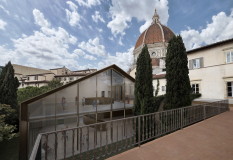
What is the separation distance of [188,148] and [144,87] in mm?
4905

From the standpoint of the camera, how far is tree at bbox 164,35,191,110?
7082 mm

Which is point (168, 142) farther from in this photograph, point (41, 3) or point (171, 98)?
point (41, 3)

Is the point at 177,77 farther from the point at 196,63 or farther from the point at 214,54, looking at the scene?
the point at 196,63

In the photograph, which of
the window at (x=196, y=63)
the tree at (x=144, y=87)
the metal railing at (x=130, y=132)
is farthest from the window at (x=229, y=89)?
the tree at (x=144, y=87)

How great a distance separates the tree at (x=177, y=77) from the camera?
708cm

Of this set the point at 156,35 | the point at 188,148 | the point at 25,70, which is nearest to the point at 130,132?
the point at 188,148

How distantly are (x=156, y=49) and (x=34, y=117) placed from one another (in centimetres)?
4536

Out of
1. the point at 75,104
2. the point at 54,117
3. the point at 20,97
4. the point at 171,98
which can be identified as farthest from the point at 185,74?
the point at 20,97

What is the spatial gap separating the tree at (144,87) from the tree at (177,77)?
1.20m

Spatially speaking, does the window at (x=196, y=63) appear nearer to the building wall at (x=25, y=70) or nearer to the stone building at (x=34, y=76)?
the stone building at (x=34, y=76)

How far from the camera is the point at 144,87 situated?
7824 mm

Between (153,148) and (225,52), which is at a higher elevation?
(225,52)

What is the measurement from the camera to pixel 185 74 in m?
7.40

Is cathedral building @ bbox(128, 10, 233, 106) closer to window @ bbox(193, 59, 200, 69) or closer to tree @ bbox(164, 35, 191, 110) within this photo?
window @ bbox(193, 59, 200, 69)
